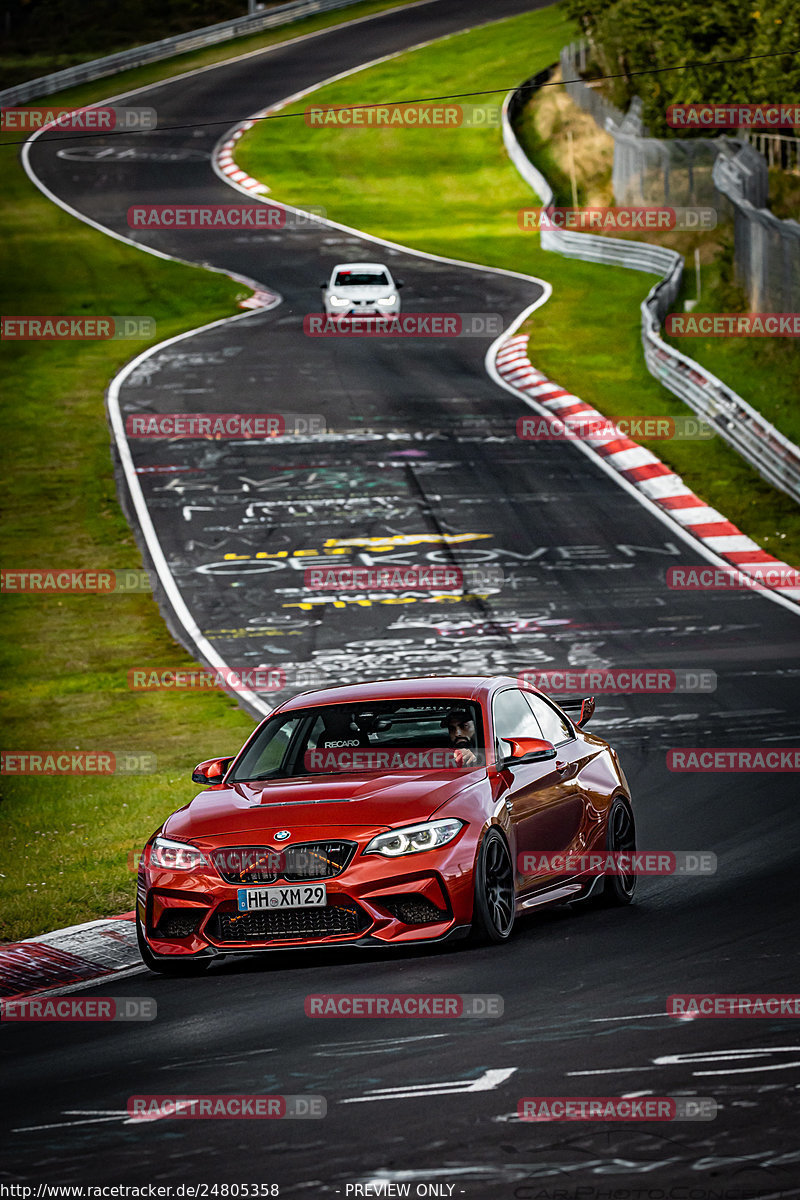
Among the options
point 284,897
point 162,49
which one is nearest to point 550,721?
point 284,897

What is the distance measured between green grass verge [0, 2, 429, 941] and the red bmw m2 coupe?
1755 millimetres

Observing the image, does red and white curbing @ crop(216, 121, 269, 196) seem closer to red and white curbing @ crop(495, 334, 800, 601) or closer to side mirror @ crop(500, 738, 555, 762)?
red and white curbing @ crop(495, 334, 800, 601)

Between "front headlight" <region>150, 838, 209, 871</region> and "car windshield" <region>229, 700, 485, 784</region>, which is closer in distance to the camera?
"front headlight" <region>150, 838, 209, 871</region>

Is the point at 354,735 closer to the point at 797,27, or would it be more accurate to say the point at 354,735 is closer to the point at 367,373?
the point at 367,373

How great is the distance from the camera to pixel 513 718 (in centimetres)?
1084

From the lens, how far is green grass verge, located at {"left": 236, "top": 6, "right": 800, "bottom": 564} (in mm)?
29062

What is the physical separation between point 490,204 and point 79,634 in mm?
37562

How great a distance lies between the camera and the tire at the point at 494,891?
9.37m

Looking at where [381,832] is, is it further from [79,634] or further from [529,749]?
[79,634]

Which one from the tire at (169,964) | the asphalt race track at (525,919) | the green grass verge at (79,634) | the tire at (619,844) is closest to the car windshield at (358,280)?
the asphalt race track at (525,919)

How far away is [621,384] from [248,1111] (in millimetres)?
28738

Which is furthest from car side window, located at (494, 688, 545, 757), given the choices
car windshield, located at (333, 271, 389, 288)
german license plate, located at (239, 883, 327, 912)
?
car windshield, located at (333, 271, 389, 288)

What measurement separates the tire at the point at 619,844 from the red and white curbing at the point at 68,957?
2679 mm

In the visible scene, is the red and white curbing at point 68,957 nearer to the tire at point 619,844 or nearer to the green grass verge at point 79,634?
the green grass verge at point 79,634
